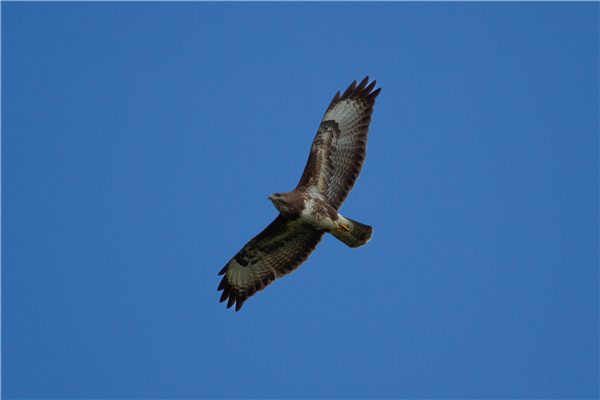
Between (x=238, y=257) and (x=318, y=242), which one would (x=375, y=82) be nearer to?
(x=318, y=242)

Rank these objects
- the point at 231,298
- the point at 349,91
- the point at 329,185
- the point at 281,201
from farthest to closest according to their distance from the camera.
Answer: the point at 231,298
the point at 349,91
the point at 329,185
the point at 281,201

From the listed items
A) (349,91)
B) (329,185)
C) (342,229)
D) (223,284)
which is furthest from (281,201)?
(223,284)

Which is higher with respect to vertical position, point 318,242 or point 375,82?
point 375,82

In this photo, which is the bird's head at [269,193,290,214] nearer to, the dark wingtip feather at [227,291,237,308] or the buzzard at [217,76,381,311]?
the buzzard at [217,76,381,311]

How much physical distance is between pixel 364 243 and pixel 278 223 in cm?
147

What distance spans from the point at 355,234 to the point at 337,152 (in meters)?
1.39

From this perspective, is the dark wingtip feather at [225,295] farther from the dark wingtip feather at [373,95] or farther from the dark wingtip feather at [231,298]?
the dark wingtip feather at [373,95]

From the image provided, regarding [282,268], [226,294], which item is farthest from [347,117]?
[226,294]

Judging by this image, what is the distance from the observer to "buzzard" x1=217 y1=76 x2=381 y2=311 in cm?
1116

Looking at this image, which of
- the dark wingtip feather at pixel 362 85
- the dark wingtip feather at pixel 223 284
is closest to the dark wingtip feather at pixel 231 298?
the dark wingtip feather at pixel 223 284

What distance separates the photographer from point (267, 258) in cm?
1202

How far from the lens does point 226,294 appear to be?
12.4 meters

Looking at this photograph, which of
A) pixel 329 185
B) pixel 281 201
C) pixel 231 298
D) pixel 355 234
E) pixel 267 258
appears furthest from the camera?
pixel 231 298

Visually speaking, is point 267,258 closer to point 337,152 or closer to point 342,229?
point 342,229
